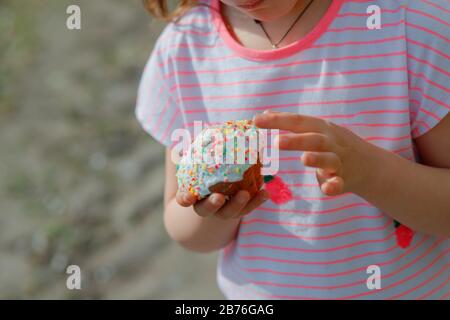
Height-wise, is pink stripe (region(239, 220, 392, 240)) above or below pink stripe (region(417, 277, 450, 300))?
above

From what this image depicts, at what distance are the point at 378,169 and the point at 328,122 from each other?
12cm

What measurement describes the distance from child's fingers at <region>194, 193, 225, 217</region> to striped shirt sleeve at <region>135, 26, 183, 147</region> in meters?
0.26

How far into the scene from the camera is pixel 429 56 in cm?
104

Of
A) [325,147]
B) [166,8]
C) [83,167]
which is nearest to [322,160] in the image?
[325,147]

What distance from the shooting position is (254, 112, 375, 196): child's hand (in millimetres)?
888

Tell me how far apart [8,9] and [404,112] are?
8.07 feet

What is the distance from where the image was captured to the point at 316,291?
1.18m

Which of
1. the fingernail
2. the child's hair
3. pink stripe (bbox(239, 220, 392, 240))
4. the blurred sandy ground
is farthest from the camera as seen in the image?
the blurred sandy ground

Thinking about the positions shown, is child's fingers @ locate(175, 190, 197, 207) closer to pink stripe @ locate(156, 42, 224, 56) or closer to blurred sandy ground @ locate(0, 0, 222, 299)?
pink stripe @ locate(156, 42, 224, 56)

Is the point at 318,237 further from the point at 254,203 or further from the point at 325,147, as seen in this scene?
the point at 325,147

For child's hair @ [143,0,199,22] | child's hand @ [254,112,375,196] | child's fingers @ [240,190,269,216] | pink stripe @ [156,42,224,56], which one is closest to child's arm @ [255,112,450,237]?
child's hand @ [254,112,375,196]

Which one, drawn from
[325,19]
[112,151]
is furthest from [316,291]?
[112,151]

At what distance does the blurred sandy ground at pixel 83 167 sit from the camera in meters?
2.17

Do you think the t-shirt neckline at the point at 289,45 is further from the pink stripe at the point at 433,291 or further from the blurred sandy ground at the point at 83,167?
the blurred sandy ground at the point at 83,167
